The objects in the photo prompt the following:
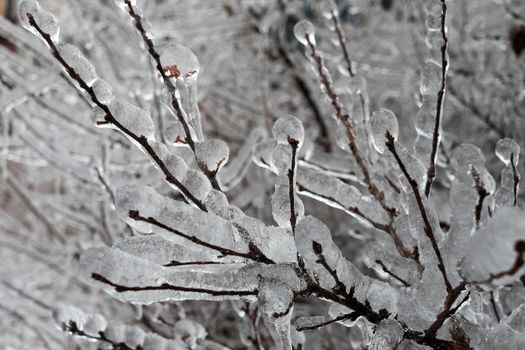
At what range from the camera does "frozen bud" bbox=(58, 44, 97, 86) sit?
38.7 inches

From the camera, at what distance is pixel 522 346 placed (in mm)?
984

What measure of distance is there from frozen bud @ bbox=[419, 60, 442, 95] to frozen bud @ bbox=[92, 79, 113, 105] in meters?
0.73

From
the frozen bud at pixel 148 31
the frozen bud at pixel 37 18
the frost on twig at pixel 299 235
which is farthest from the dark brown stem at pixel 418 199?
the frozen bud at pixel 37 18

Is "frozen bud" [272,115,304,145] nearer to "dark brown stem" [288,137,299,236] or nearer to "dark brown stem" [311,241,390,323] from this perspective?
"dark brown stem" [288,137,299,236]

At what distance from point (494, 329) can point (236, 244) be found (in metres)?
0.57

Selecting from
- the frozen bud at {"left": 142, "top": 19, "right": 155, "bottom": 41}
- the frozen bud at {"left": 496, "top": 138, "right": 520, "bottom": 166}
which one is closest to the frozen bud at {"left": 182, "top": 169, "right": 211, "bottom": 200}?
the frozen bud at {"left": 142, "top": 19, "right": 155, "bottom": 41}

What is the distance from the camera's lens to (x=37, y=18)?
3.23ft

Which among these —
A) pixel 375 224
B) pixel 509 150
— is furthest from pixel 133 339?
pixel 509 150

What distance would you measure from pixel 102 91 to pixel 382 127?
58 cm

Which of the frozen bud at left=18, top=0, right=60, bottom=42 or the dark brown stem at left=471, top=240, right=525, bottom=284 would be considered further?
the frozen bud at left=18, top=0, right=60, bottom=42

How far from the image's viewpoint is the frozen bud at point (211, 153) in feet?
3.43

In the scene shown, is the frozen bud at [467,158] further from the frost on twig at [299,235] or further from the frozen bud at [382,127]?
the frozen bud at [382,127]

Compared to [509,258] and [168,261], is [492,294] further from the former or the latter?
[168,261]

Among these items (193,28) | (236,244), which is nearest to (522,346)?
(236,244)
